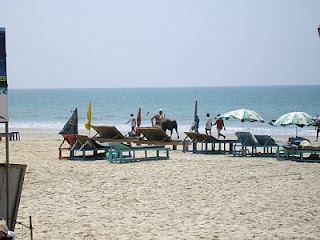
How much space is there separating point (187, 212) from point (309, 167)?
5962 mm

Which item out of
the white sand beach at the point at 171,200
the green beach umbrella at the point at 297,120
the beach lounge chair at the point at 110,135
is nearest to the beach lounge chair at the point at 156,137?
the beach lounge chair at the point at 110,135

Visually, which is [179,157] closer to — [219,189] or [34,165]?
[34,165]

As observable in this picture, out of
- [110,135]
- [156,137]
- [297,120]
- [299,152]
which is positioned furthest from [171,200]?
[110,135]

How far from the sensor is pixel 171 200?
10094mm

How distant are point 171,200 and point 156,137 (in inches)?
305

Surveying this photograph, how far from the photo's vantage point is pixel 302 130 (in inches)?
1291

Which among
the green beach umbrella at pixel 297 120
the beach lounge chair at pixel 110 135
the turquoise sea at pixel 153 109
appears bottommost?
the turquoise sea at pixel 153 109

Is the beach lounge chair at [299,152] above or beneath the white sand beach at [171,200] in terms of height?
above

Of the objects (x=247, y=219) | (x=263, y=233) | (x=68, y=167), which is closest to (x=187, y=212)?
(x=247, y=219)

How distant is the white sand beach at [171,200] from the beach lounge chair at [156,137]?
2372mm

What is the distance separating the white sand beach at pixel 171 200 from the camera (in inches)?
320

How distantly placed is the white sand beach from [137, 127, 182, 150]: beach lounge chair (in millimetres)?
2372

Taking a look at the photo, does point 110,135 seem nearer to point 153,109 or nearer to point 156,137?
point 156,137

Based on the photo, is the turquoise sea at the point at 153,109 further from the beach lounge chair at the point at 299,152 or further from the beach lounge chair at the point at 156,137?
the beach lounge chair at the point at 299,152
